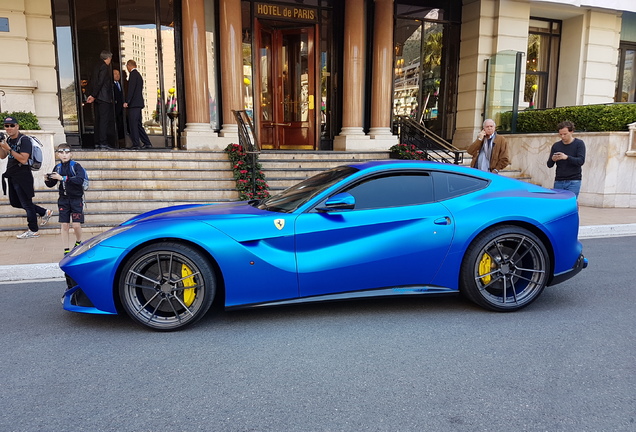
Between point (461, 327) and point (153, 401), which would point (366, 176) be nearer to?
point (461, 327)

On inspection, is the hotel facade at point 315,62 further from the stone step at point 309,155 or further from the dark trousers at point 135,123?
the dark trousers at point 135,123

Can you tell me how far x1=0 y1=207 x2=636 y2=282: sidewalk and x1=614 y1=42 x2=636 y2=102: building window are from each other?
9.14 meters

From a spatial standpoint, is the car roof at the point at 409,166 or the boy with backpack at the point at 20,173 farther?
the boy with backpack at the point at 20,173

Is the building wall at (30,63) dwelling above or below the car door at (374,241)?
above

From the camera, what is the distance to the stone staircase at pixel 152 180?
326 inches

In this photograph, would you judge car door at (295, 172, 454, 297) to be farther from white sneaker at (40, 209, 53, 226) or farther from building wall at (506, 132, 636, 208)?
building wall at (506, 132, 636, 208)

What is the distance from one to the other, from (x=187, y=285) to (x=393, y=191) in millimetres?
1959

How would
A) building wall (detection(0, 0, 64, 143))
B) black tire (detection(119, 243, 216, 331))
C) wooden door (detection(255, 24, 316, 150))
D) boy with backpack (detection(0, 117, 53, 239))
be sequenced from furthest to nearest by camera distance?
wooden door (detection(255, 24, 316, 150))
building wall (detection(0, 0, 64, 143))
boy with backpack (detection(0, 117, 53, 239))
black tire (detection(119, 243, 216, 331))

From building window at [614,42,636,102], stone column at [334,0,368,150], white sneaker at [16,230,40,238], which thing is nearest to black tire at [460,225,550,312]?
white sneaker at [16,230,40,238]

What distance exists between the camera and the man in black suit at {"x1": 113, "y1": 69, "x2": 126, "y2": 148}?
11441 mm

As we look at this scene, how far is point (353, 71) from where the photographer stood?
12766 mm

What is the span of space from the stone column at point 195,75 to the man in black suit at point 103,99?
1.80 metres

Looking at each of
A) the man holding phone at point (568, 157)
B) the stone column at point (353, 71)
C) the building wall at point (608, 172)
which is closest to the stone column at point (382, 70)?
the stone column at point (353, 71)

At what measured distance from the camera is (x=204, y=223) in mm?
3822
